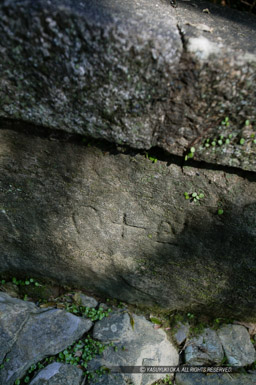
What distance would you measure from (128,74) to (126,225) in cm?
75

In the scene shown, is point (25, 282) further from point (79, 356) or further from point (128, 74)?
Result: point (128, 74)

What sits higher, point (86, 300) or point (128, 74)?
point (128, 74)

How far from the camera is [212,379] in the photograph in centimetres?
173

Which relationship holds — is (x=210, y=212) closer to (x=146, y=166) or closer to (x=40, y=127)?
(x=146, y=166)

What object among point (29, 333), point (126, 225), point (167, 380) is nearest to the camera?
point (126, 225)

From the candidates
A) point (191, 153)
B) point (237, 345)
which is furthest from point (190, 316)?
point (191, 153)

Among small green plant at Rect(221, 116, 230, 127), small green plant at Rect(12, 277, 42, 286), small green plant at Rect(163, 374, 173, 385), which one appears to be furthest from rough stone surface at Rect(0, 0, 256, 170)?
small green plant at Rect(163, 374, 173, 385)

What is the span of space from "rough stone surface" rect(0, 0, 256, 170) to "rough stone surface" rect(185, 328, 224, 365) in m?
1.28

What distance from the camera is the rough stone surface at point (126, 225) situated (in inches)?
48.9

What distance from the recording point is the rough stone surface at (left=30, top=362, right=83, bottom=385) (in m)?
1.47

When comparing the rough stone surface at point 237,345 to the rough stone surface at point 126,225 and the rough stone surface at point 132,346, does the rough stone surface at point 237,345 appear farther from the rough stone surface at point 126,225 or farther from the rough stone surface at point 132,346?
the rough stone surface at point 132,346

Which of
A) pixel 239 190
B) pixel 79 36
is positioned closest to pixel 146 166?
pixel 239 190

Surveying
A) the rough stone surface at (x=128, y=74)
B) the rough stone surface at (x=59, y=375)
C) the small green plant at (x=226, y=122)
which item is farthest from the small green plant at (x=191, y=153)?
the rough stone surface at (x=59, y=375)

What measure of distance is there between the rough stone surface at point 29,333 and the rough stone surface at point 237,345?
2.89 ft
